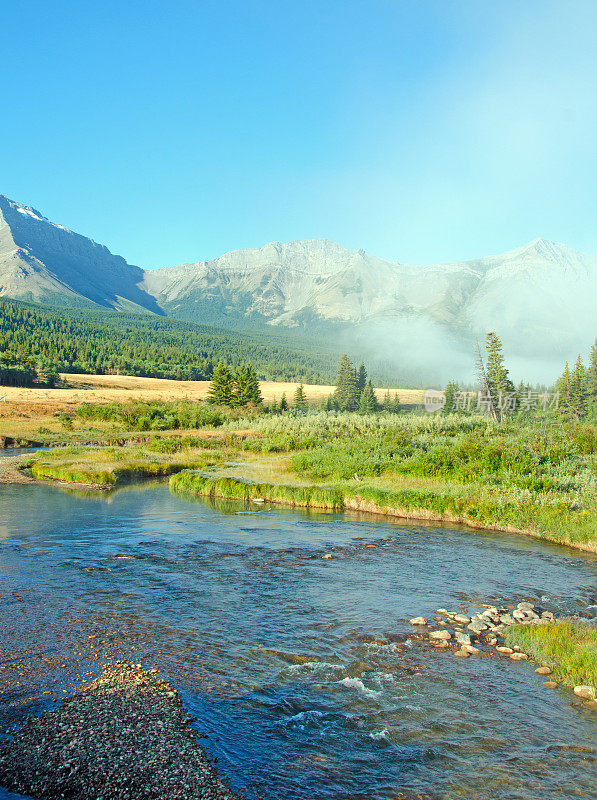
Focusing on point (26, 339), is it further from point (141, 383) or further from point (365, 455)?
point (365, 455)

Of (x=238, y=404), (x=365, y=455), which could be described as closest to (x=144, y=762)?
(x=365, y=455)

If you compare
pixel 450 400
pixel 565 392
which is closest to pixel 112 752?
pixel 450 400

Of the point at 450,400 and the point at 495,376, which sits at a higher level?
the point at 495,376

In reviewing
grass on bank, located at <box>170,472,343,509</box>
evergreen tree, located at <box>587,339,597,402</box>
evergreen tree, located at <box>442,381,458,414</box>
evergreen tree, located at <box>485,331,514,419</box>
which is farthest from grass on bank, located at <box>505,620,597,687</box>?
evergreen tree, located at <box>587,339,597,402</box>

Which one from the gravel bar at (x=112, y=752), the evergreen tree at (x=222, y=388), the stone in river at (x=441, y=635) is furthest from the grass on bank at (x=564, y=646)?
the evergreen tree at (x=222, y=388)

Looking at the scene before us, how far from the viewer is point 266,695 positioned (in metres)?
11.3

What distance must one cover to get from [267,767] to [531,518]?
2187 cm

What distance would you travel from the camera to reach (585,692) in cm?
1152

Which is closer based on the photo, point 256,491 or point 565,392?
point 256,491

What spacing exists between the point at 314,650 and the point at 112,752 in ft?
18.6

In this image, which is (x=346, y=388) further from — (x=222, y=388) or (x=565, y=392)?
(x=565, y=392)

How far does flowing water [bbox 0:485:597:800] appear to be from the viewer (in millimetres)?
9188

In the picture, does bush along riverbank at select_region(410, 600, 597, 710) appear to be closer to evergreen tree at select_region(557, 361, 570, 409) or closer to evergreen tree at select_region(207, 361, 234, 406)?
evergreen tree at select_region(207, 361, 234, 406)

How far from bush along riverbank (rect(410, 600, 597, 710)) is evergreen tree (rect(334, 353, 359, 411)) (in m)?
107
